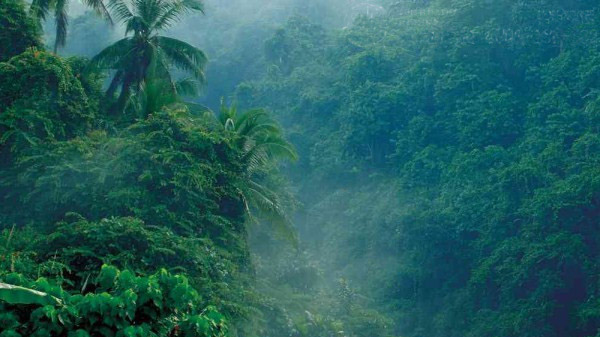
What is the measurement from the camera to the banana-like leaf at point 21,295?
427cm

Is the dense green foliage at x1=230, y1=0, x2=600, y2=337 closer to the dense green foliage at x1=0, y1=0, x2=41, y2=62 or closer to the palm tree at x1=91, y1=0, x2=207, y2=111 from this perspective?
the palm tree at x1=91, y1=0, x2=207, y2=111

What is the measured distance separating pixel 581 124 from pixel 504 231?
14.7 ft

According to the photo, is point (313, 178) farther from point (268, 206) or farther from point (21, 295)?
point (21, 295)

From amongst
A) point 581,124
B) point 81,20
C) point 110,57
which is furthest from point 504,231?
point 81,20

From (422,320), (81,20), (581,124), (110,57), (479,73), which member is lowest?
(422,320)

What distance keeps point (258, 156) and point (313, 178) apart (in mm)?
15493

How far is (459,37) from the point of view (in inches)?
1077

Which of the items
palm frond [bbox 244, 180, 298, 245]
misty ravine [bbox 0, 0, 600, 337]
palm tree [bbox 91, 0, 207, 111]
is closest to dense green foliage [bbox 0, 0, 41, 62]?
misty ravine [bbox 0, 0, 600, 337]

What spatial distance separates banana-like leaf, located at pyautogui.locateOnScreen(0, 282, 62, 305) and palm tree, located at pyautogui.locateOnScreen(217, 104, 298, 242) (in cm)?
894

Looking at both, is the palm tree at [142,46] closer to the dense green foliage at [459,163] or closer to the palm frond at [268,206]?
the palm frond at [268,206]

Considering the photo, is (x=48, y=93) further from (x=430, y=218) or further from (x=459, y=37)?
(x=459, y=37)

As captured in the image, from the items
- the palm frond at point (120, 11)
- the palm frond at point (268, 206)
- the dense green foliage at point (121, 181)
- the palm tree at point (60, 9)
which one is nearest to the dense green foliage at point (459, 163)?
the palm frond at point (268, 206)

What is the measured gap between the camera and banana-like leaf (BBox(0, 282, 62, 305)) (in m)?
4.27

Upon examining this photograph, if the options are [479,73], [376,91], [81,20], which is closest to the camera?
[479,73]
